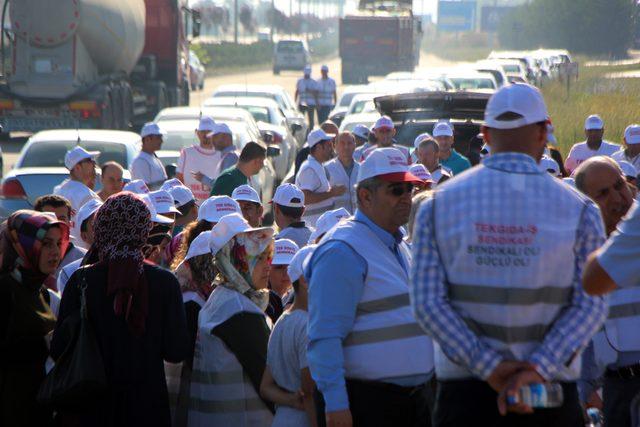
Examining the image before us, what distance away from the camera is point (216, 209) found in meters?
7.44

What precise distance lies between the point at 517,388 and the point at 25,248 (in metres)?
2.62

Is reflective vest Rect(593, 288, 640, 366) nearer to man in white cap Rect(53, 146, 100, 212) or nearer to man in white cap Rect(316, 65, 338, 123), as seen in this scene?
man in white cap Rect(53, 146, 100, 212)

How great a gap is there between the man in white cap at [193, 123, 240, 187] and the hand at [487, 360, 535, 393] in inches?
342

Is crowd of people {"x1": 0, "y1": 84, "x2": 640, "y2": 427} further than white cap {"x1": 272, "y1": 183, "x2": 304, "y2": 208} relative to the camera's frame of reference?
No

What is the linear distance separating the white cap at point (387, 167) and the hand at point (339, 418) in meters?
0.93

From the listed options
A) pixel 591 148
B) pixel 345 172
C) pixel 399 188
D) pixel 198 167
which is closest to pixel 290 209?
pixel 345 172

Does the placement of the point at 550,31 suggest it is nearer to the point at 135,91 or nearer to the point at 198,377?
the point at 135,91

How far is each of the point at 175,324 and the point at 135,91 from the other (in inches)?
1031

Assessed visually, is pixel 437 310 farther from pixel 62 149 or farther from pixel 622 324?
pixel 62 149

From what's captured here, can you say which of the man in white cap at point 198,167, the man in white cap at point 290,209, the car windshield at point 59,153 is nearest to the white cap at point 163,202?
the man in white cap at point 290,209

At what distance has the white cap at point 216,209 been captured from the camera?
735cm

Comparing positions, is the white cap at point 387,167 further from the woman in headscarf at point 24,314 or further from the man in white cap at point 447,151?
the man in white cap at point 447,151

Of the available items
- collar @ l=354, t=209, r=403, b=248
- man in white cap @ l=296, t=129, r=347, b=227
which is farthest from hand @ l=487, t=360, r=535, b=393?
man in white cap @ l=296, t=129, r=347, b=227

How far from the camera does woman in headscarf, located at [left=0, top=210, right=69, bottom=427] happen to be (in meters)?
5.48
